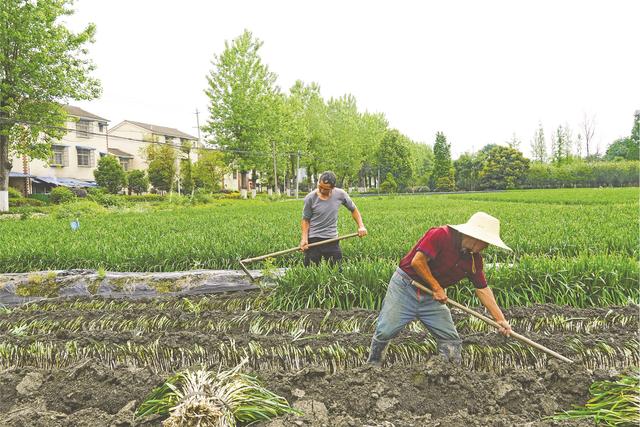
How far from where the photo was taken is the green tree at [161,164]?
40.0 metres

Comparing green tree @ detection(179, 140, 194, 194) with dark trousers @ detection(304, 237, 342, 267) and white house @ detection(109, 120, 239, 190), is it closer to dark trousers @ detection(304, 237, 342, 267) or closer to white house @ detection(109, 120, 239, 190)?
white house @ detection(109, 120, 239, 190)

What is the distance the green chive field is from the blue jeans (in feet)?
1.01

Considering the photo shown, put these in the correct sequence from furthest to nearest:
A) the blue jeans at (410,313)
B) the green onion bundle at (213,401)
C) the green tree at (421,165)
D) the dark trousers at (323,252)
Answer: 1. the green tree at (421,165)
2. the dark trousers at (323,252)
3. the blue jeans at (410,313)
4. the green onion bundle at (213,401)

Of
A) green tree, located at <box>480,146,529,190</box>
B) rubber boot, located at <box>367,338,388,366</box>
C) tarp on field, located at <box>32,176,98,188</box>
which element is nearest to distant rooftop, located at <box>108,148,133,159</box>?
tarp on field, located at <box>32,176,98,188</box>

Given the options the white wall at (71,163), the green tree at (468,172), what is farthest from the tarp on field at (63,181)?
the green tree at (468,172)

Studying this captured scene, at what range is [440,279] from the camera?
327cm

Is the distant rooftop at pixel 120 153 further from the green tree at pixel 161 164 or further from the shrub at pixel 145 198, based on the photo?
the shrub at pixel 145 198

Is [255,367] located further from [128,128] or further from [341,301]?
[128,128]

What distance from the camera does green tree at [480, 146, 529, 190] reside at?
173 feet

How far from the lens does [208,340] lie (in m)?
4.05

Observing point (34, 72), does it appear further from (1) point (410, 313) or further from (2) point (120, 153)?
(2) point (120, 153)

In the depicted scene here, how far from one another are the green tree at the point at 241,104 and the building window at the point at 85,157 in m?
12.6

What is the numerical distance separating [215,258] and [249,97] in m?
30.1

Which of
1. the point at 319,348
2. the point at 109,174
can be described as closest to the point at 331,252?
the point at 319,348
